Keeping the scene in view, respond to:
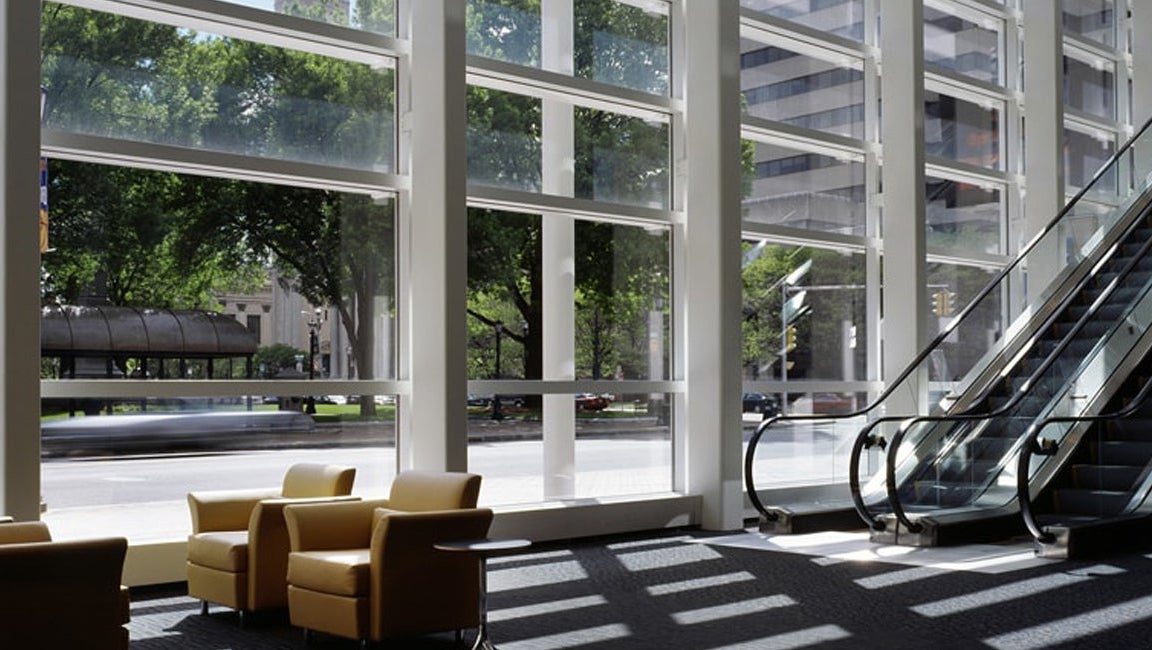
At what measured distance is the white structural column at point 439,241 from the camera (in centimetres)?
959

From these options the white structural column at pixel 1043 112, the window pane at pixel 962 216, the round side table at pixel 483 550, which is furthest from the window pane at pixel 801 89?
the round side table at pixel 483 550

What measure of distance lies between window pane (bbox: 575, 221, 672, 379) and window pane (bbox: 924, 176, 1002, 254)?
3779mm

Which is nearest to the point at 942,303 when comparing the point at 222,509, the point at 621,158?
the point at 621,158

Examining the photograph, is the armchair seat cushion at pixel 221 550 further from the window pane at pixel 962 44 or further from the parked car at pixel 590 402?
the window pane at pixel 962 44

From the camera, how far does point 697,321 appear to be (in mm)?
11539

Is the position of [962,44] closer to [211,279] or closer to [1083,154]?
[1083,154]

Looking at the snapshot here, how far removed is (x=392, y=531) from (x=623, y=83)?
20.4 ft

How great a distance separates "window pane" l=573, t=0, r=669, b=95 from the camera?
11258 mm

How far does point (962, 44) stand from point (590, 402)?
6909 millimetres

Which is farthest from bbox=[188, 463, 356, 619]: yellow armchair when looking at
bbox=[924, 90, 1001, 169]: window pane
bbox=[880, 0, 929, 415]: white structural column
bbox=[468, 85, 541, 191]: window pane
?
bbox=[924, 90, 1001, 169]: window pane

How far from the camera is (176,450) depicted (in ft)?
28.6

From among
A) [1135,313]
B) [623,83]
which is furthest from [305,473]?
[1135,313]

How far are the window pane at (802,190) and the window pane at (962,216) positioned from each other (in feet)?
3.11

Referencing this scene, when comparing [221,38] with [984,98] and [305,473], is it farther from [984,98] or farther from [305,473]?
[984,98]
